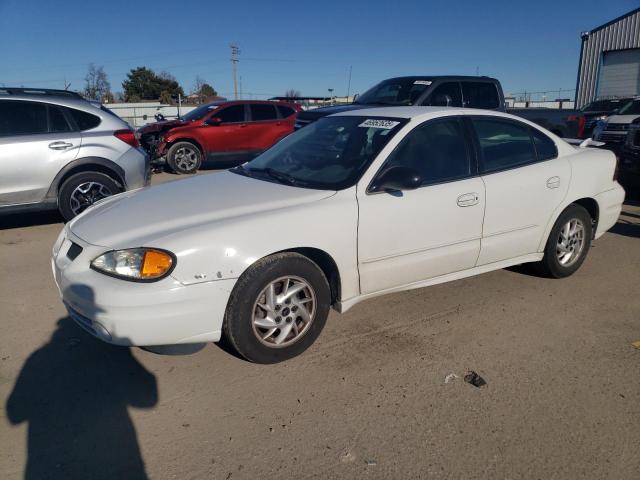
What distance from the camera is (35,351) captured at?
3416mm

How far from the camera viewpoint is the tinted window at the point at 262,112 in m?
12.5

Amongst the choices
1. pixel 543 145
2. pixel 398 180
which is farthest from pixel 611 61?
pixel 398 180

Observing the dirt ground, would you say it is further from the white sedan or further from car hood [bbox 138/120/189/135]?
car hood [bbox 138/120/189/135]

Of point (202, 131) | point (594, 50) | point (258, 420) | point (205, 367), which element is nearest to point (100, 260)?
point (205, 367)

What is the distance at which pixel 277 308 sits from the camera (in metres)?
3.14

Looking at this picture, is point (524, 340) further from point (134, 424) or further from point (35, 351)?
point (35, 351)

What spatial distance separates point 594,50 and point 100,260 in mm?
28303

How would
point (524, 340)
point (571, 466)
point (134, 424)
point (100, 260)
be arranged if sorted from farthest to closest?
point (524, 340) → point (100, 260) → point (134, 424) → point (571, 466)

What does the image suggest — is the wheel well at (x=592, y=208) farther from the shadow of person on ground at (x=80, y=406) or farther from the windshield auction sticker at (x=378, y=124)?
the shadow of person on ground at (x=80, y=406)

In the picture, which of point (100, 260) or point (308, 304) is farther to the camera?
point (308, 304)

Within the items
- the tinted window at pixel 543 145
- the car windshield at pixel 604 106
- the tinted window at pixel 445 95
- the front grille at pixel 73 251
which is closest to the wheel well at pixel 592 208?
the tinted window at pixel 543 145

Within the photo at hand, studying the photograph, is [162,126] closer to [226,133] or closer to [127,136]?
[226,133]

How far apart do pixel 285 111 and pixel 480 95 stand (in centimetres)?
519

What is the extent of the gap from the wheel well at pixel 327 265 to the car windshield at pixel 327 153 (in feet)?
1.53
